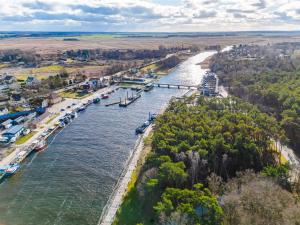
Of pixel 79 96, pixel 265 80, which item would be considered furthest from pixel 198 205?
pixel 79 96

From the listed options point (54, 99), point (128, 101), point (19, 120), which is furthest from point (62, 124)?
point (128, 101)

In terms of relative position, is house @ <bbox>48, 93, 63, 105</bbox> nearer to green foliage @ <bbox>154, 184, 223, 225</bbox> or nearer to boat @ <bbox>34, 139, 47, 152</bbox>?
boat @ <bbox>34, 139, 47, 152</bbox>

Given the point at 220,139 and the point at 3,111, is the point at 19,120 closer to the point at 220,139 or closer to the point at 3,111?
the point at 3,111

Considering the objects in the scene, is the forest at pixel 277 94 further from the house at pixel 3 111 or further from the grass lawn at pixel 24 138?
the house at pixel 3 111

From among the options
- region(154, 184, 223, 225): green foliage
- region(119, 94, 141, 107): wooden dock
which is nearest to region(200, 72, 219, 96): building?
region(119, 94, 141, 107): wooden dock

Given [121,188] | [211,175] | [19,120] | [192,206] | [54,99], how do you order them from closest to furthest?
1. [192,206]
2. [211,175]
3. [121,188]
4. [19,120]
5. [54,99]

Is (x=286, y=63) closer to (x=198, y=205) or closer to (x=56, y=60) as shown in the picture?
(x=198, y=205)
